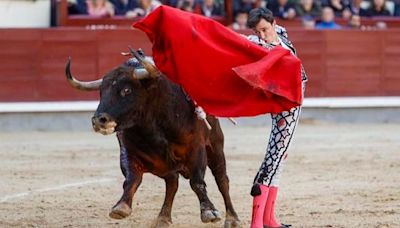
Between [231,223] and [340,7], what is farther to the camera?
[340,7]

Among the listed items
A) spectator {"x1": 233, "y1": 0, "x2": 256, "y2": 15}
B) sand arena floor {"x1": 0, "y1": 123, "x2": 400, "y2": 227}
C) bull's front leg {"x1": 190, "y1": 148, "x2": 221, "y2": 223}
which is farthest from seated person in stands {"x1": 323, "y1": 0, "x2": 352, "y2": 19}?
bull's front leg {"x1": 190, "y1": 148, "x2": 221, "y2": 223}

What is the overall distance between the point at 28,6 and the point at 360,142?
13.5 feet

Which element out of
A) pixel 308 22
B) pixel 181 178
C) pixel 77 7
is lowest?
pixel 77 7

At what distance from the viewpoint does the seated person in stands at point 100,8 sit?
12.4 m

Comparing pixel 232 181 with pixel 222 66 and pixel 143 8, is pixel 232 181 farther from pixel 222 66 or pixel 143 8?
pixel 143 8

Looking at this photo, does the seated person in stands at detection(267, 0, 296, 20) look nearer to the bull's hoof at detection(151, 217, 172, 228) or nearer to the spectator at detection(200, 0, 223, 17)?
the spectator at detection(200, 0, 223, 17)

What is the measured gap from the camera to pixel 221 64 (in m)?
5.16

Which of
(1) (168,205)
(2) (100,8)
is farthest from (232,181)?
(2) (100,8)

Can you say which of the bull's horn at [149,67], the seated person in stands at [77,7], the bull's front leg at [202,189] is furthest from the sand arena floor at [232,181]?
the seated person in stands at [77,7]

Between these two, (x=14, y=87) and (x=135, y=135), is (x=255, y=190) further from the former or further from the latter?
(x=14, y=87)

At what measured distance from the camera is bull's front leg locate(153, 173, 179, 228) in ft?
19.2

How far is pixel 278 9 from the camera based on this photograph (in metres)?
12.9

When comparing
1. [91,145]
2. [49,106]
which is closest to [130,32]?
[49,106]

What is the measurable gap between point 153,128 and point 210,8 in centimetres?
729
